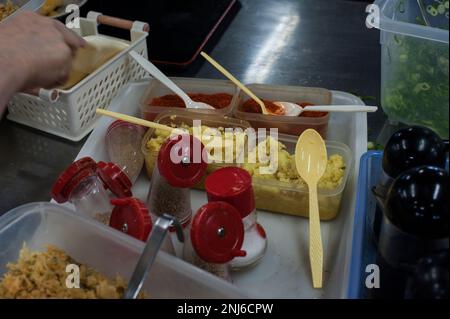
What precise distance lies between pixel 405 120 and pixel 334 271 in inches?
13.9

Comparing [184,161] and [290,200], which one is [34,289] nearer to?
[184,161]

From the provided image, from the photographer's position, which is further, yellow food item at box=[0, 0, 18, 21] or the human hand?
yellow food item at box=[0, 0, 18, 21]

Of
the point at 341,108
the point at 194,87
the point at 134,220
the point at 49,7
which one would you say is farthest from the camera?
the point at 49,7

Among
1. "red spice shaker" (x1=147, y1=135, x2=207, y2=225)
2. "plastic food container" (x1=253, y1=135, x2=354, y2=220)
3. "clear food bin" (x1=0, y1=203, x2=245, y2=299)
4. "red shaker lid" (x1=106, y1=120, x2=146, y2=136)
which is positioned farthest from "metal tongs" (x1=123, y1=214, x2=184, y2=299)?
"red shaker lid" (x1=106, y1=120, x2=146, y2=136)

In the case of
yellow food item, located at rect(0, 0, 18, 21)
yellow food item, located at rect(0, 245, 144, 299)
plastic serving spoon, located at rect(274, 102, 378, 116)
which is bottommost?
yellow food item, located at rect(0, 245, 144, 299)

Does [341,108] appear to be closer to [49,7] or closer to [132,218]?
[132,218]

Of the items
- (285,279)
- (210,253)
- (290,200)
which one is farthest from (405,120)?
(210,253)

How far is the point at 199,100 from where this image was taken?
3.03 ft

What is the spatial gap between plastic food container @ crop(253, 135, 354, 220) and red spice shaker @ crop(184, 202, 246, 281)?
0.16m

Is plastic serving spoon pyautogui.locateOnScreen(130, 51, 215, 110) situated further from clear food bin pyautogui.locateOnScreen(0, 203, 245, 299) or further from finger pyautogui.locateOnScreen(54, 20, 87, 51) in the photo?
clear food bin pyautogui.locateOnScreen(0, 203, 245, 299)

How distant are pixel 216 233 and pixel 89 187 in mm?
230

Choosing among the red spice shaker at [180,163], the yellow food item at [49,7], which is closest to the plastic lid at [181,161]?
the red spice shaker at [180,163]

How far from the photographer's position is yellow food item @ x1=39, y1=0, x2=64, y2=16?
3.62 feet

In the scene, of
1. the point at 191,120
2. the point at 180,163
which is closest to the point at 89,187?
the point at 180,163
